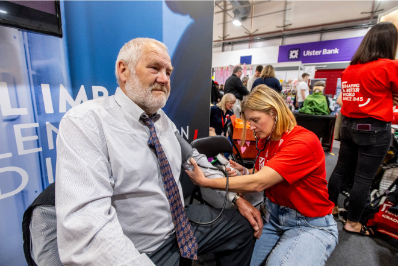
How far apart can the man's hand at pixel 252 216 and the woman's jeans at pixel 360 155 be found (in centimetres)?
114

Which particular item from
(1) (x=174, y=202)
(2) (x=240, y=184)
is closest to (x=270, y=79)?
(2) (x=240, y=184)

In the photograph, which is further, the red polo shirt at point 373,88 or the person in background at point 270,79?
the person in background at point 270,79

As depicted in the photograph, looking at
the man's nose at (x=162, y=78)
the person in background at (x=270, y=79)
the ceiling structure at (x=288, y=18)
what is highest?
the ceiling structure at (x=288, y=18)

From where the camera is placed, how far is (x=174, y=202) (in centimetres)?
93

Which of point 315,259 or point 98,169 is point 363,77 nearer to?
point 315,259

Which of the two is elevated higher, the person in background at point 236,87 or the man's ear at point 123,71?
the person in background at point 236,87

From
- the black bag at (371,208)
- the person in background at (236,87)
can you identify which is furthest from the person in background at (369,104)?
the person in background at (236,87)

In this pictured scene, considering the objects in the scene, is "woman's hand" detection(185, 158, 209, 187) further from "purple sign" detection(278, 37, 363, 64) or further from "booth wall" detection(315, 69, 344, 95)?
"purple sign" detection(278, 37, 363, 64)

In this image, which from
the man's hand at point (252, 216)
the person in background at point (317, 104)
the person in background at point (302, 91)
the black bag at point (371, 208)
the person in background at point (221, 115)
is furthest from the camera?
the person in background at point (302, 91)

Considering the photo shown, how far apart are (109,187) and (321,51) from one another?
34.1ft

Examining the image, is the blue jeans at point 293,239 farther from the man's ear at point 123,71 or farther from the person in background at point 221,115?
the person in background at point 221,115

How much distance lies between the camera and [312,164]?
39.8 inches

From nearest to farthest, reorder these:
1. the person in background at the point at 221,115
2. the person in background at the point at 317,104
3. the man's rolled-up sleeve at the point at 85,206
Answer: the man's rolled-up sleeve at the point at 85,206
the person in background at the point at 221,115
the person in background at the point at 317,104

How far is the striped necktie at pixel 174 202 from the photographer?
88cm
